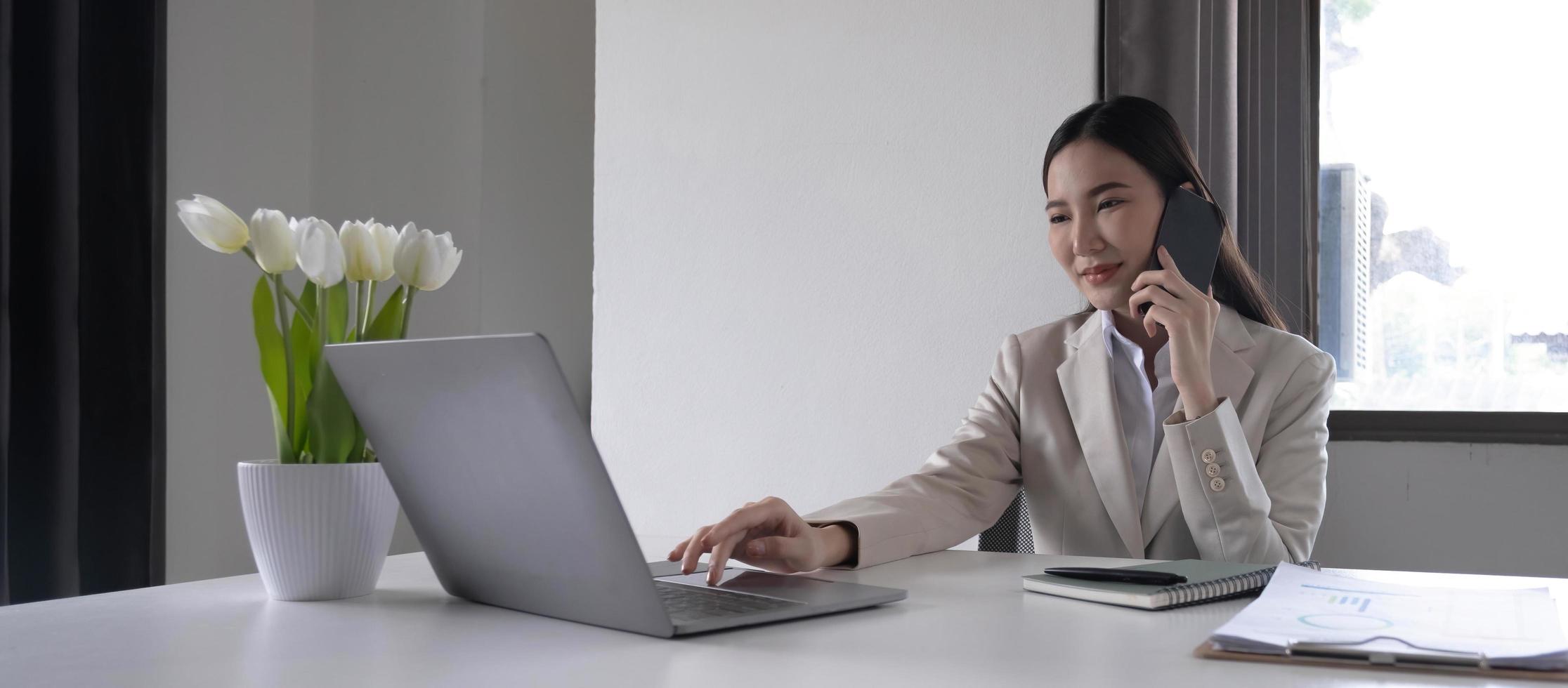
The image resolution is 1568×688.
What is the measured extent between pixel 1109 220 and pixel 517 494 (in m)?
1.09

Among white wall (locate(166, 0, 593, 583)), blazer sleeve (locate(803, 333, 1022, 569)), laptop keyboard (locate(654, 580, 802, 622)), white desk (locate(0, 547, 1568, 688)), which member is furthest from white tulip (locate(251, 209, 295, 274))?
white wall (locate(166, 0, 593, 583))

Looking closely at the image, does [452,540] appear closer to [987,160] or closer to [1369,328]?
[987,160]

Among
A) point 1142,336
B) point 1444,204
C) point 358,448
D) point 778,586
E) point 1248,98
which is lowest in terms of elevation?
point 778,586

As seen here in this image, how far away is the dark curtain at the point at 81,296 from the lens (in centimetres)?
250

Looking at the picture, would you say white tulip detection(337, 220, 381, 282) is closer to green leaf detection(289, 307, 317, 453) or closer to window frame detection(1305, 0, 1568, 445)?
green leaf detection(289, 307, 317, 453)

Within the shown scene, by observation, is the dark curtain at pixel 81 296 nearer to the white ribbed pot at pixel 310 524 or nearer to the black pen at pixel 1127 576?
the white ribbed pot at pixel 310 524

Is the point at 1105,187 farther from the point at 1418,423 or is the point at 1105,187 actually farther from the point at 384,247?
the point at 384,247

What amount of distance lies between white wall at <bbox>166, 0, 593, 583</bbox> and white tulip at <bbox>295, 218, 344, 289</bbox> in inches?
87.6

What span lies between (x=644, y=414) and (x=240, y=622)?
158 centimetres

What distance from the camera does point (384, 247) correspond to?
99cm

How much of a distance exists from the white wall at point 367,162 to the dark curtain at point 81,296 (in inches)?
6.7

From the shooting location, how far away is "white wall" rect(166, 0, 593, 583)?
9.70 ft

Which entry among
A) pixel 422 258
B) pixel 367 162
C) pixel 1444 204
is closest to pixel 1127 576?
pixel 422 258

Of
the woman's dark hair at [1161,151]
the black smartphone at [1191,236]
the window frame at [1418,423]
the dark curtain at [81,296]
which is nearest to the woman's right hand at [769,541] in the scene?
the black smartphone at [1191,236]
